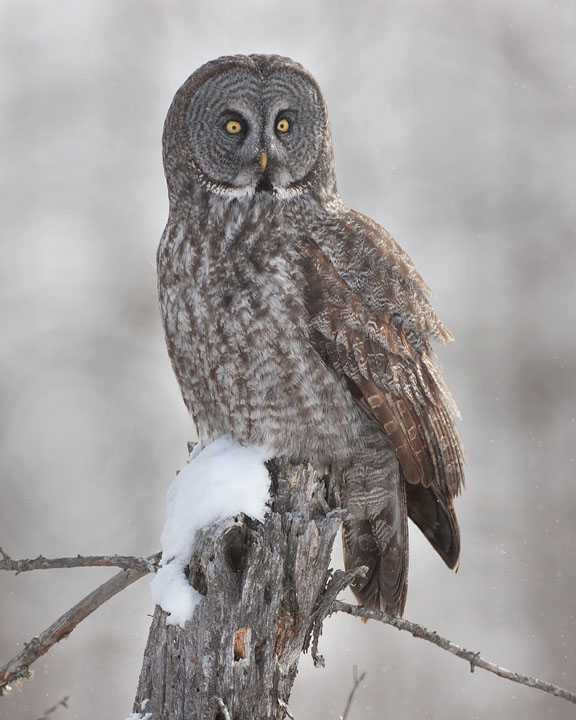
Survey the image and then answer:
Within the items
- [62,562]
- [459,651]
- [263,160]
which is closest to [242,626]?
[62,562]

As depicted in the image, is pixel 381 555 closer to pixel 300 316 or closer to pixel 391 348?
pixel 391 348

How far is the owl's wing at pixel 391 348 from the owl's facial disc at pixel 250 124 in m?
0.38

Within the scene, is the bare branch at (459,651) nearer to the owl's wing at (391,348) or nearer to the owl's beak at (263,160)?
the owl's wing at (391,348)

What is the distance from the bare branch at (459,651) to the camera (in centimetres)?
273

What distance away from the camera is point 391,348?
10.3 feet

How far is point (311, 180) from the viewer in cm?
337

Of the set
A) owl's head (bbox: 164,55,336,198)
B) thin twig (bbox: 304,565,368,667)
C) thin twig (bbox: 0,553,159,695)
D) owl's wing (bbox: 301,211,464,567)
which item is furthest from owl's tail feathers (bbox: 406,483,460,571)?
owl's head (bbox: 164,55,336,198)

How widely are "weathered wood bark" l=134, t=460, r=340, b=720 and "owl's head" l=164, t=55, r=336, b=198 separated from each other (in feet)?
5.06

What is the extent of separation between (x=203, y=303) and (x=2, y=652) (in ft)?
23.4

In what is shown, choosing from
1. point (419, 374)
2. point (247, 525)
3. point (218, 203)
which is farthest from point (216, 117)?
point (247, 525)

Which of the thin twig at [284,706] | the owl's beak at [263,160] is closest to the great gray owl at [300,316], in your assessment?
the owl's beak at [263,160]

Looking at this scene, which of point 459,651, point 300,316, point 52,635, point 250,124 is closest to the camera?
point 52,635

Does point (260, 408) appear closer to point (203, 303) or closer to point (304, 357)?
point (304, 357)

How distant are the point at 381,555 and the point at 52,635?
4.84ft
